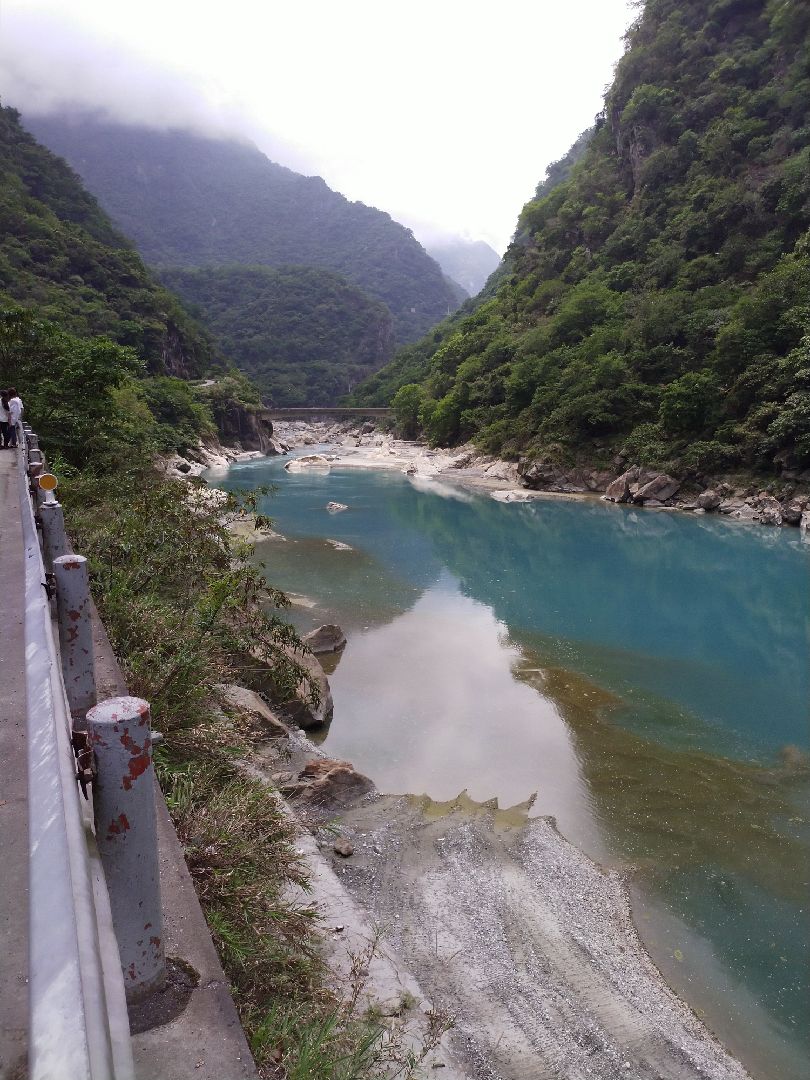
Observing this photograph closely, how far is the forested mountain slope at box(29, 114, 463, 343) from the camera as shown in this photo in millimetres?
163875

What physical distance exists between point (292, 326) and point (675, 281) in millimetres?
88191

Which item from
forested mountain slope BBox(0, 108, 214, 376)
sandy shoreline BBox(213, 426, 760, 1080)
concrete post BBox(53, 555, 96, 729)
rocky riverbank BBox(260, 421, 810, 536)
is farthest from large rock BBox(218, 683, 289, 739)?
forested mountain slope BBox(0, 108, 214, 376)

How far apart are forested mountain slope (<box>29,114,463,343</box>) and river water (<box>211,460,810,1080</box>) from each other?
139m

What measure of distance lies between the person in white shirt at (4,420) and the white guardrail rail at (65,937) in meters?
12.0

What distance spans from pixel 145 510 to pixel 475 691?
263 inches

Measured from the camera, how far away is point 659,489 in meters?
34.2

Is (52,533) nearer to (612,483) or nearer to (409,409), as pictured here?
(612,483)

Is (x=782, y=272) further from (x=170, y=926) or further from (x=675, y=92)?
(x=170, y=926)

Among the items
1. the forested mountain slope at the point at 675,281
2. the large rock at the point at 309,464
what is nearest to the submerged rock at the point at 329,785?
the forested mountain slope at the point at 675,281

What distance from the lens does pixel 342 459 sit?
186ft

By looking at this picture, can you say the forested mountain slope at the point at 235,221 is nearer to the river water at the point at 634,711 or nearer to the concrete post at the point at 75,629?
the river water at the point at 634,711

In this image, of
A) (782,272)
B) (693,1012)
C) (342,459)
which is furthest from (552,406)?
(693,1012)

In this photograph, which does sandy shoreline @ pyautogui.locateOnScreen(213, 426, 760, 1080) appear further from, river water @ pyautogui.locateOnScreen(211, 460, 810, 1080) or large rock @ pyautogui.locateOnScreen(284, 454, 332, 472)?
large rock @ pyautogui.locateOnScreen(284, 454, 332, 472)

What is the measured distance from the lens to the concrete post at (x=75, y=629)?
3037 mm
